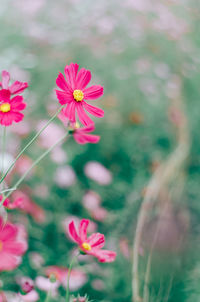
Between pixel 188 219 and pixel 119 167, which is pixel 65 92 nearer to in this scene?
pixel 188 219

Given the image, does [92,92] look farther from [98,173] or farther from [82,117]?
[98,173]

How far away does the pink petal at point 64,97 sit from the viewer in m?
0.29

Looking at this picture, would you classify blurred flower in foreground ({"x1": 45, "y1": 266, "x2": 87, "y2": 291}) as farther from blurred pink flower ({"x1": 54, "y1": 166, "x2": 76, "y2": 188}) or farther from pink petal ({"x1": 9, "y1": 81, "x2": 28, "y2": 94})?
pink petal ({"x1": 9, "y1": 81, "x2": 28, "y2": 94})

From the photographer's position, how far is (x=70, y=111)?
0.30 m

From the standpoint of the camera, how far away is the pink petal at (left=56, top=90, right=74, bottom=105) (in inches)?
11.4

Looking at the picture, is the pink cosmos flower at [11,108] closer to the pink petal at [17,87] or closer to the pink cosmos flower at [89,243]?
the pink petal at [17,87]

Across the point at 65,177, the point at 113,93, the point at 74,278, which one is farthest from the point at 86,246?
the point at 113,93

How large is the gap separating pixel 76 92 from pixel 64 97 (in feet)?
0.06

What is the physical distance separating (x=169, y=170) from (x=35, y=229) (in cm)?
42

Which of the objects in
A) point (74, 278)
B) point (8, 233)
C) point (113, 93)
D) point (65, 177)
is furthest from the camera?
point (113, 93)

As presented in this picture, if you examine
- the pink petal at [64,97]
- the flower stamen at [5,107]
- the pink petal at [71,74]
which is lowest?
the flower stamen at [5,107]

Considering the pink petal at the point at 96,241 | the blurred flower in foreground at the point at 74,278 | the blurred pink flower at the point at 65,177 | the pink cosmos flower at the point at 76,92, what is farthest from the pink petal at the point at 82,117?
the blurred pink flower at the point at 65,177

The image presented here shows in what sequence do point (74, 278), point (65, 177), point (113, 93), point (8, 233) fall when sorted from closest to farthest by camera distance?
point (8, 233) → point (74, 278) → point (65, 177) → point (113, 93)

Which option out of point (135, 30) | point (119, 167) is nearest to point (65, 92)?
point (119, 167)
